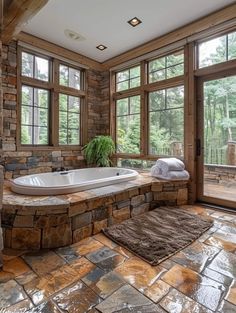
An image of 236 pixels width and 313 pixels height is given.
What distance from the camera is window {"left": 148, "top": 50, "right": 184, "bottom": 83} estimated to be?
337 centimetres

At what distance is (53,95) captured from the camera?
368 cm

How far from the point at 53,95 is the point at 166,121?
210cm

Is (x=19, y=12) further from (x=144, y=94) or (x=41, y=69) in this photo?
(x=144, y=94)

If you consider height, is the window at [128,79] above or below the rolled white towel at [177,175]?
above

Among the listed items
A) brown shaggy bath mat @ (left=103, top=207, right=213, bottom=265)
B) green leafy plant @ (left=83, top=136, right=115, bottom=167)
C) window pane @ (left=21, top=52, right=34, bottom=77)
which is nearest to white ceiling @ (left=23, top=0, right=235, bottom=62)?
window pane @ (left=21, top=52, right=34, bottom=77)

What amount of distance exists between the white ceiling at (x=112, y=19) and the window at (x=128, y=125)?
3.50 ft

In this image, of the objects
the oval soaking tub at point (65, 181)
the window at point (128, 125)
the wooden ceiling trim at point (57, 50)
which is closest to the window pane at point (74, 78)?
the wooden ceiling trim at point (57, 50)

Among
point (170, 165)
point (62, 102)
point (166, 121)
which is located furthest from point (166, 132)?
point (62, 102)

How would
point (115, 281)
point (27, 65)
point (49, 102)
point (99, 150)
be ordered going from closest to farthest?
point (115, 281) → point (27, 65) → point (49, 102) → point (99, 150)

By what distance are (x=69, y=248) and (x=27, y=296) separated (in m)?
0.63

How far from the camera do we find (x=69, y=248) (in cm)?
193

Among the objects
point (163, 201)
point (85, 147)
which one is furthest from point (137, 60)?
point (163, 201)

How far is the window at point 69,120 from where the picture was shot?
153 inches

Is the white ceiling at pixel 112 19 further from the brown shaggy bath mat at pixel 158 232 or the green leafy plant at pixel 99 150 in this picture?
the brown shaggy bath mat at pixel 158 232
